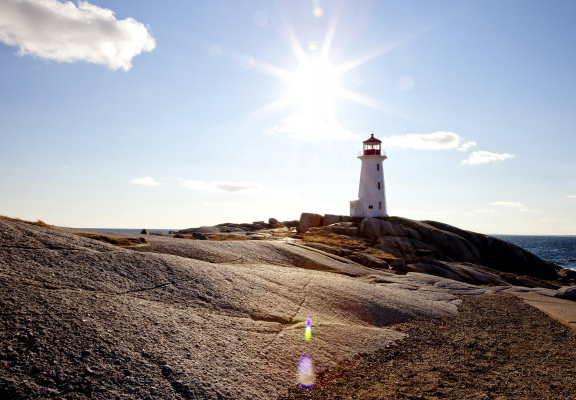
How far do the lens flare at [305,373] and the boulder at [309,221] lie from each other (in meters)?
41.4

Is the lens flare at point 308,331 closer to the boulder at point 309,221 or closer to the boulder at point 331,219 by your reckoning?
the boulder at point 309,221

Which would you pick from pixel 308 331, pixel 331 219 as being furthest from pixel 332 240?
pixel 308 331

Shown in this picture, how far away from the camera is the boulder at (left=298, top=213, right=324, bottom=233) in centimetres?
5130

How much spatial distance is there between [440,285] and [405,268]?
5.60 meters

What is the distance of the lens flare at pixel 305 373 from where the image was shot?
8.54m

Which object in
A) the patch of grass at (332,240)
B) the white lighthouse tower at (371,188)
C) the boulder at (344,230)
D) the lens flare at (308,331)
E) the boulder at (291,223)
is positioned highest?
the white lighthouse tower at (371,188)

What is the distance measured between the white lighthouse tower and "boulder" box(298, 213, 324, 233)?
709 cm

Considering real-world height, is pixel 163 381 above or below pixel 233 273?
below

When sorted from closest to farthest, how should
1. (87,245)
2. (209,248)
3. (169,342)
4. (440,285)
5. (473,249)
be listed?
(169,342) → (87,245) → (209,248) → (440,285) → (473,249)

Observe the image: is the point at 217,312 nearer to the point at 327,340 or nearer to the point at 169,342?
the point at 169,342

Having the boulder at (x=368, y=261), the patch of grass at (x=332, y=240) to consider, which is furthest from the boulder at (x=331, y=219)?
the boulder at (x=368, y=261)

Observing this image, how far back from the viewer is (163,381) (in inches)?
284

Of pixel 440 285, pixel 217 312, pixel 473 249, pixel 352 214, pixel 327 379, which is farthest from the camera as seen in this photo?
pixel 352 214

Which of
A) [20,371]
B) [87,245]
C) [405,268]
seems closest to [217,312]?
[20,371]
